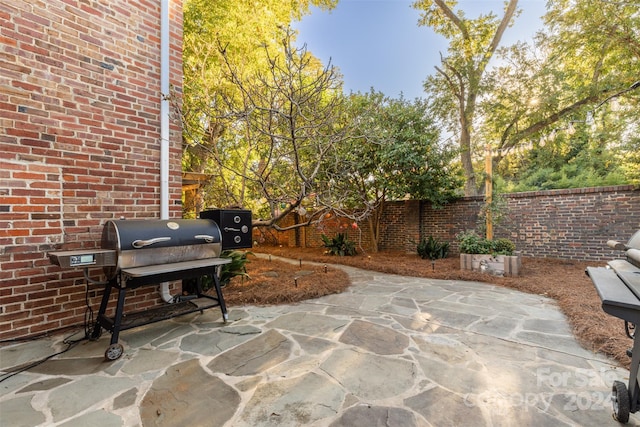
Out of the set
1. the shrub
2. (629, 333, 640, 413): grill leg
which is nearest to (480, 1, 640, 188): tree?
(629, 333, 640, 413): grill leg

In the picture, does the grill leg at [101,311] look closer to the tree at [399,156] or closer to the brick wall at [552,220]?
the brick wall at [552,220]

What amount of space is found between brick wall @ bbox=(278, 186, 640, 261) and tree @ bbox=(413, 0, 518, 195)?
8.63 feet

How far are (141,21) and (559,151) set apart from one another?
16.5m

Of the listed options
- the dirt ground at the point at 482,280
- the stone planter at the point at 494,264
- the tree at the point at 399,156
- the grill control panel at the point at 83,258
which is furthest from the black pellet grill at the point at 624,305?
the tree at the point at 399,156

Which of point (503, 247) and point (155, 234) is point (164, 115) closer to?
point (155, 234)

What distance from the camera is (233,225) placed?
12.6 feet

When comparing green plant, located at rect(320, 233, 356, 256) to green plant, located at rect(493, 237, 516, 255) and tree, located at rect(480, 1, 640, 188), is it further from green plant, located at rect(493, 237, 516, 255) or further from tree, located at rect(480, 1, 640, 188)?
tree, located at rect(480, 1, 640, 188)

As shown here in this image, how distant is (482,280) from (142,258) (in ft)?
17.2

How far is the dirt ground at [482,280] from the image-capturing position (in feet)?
8.50

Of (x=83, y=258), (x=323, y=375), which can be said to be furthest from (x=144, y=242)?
(x=323, y=375)

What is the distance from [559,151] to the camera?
13016mm

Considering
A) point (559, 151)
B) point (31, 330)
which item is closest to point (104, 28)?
point (31, 330)

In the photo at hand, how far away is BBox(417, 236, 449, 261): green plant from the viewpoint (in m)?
7.23

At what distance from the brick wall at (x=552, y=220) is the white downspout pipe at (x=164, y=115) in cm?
369
